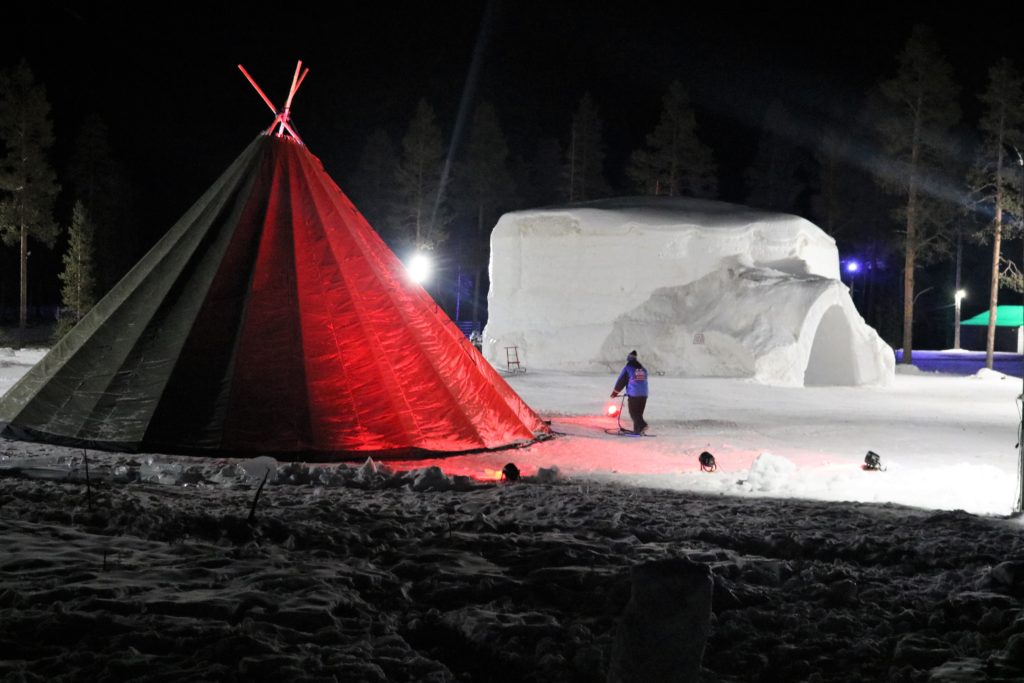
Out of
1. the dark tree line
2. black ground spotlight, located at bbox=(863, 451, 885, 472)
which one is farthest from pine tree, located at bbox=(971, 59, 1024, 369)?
black ground spotlight, located at bbox=(863, 451, 885, 472)

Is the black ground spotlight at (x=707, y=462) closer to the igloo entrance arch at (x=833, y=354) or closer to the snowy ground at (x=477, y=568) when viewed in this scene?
the snowy ground at (x=477, y=568)

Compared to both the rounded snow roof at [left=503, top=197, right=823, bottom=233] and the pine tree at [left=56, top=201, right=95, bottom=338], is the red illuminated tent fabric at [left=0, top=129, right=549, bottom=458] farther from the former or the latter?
the pine tree at [left=56, top=201, right=95, bottom=338]

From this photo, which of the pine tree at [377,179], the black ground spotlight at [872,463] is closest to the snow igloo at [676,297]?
the black ground spotlight at [872,463]

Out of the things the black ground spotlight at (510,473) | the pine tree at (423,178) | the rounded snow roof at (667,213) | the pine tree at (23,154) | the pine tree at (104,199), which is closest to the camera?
the black ground spotlight at (510,473)

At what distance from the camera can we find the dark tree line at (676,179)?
2909cm

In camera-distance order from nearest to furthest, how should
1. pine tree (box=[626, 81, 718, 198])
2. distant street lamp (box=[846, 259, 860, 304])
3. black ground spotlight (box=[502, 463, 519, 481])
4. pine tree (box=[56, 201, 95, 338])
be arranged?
black ground spotlight (box=[502, 463, 519, 481]) → pine tree (box=[56, 201, 95, 338]) → pine tree (box=[626, 81, 718, 198]) → distant street lamp (box=[846, 259, 860, 304])

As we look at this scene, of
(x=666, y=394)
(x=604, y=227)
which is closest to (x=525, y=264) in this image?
(x=604, y=227)

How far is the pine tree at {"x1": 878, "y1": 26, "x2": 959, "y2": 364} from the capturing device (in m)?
28.8

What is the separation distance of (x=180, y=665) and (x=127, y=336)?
6550mm

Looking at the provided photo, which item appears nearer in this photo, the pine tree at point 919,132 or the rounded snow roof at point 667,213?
the rounded snow roof at point 667,213

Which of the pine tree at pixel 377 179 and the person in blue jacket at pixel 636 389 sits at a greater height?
the pine tree at pixel 377 179

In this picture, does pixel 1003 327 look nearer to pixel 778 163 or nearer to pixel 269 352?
pixel 778 163

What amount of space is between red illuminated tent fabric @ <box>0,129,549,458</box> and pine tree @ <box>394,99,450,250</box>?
3300 cm

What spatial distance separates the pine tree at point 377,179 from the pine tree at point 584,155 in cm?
985
